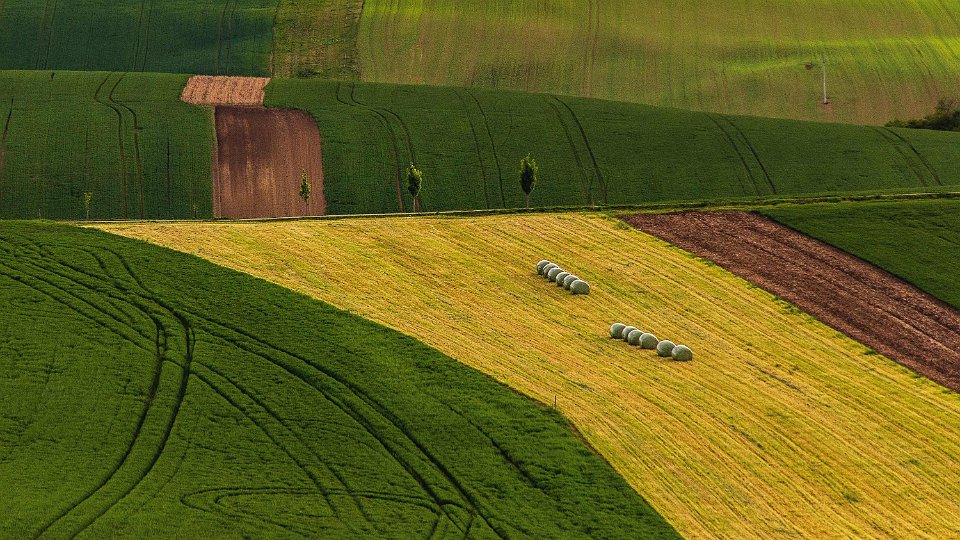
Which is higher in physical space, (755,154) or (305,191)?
(755,154)

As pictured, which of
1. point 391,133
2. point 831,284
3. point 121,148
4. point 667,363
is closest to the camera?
point 667,363

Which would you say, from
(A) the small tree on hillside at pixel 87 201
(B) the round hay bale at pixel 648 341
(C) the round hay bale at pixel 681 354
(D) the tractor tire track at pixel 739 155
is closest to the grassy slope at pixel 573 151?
(D) the tractor tire track at pixel 739 155

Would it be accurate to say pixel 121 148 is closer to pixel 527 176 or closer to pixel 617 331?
pixel 527 176

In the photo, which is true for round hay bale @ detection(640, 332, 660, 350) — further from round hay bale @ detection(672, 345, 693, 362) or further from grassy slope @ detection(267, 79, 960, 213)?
grassy slope @ detection(267, 79, 960, 213)

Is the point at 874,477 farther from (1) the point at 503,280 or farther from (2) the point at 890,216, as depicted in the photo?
(2) the point at 890,216

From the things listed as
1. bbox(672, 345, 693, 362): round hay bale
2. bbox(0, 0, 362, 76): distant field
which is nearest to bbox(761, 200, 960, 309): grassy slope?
bbox(672, 345, 693, 362): round hay bale

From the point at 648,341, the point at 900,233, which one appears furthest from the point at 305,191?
the point at 900,233
